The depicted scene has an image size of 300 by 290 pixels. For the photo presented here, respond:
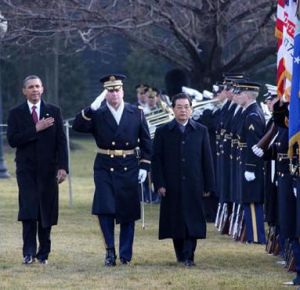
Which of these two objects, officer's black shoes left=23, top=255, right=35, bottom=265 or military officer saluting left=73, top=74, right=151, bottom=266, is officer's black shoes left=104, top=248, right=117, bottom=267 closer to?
military officer saluting left=73, top=74, right=151, bottom=266

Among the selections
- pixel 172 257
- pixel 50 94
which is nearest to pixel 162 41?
pixel 172 257

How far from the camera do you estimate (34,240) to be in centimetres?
1389

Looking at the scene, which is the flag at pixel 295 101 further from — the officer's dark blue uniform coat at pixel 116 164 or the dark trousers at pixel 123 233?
the dark trousers at pixel 123 233

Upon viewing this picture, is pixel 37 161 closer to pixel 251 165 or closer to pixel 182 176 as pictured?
pixel 182 176

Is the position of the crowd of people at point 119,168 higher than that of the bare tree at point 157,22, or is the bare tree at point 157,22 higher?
the bare tree at point 157,22

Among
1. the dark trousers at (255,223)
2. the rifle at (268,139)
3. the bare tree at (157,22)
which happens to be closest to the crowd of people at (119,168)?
the rifle at (268,139)

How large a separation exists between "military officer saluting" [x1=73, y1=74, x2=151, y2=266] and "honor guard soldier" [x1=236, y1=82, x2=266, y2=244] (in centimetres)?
241

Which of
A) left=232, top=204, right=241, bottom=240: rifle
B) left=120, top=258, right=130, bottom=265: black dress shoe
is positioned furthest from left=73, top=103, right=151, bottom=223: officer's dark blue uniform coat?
left=232, top=204, right=241, bottom=240: rifle

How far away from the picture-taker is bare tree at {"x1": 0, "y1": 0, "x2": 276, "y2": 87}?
22406mm

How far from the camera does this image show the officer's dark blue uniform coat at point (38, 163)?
1377 cm

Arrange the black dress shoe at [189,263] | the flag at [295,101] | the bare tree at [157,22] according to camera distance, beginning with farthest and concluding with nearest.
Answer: the bare tree at [157,22], the black dress shoe at [189,263], the flag at [295,101]

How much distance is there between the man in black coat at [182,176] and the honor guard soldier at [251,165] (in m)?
2.08

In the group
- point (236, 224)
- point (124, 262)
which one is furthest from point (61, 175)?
point (236, 224)

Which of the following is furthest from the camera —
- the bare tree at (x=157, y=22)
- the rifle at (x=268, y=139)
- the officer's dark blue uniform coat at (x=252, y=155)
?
the bare tree at (x=157, y=22)
